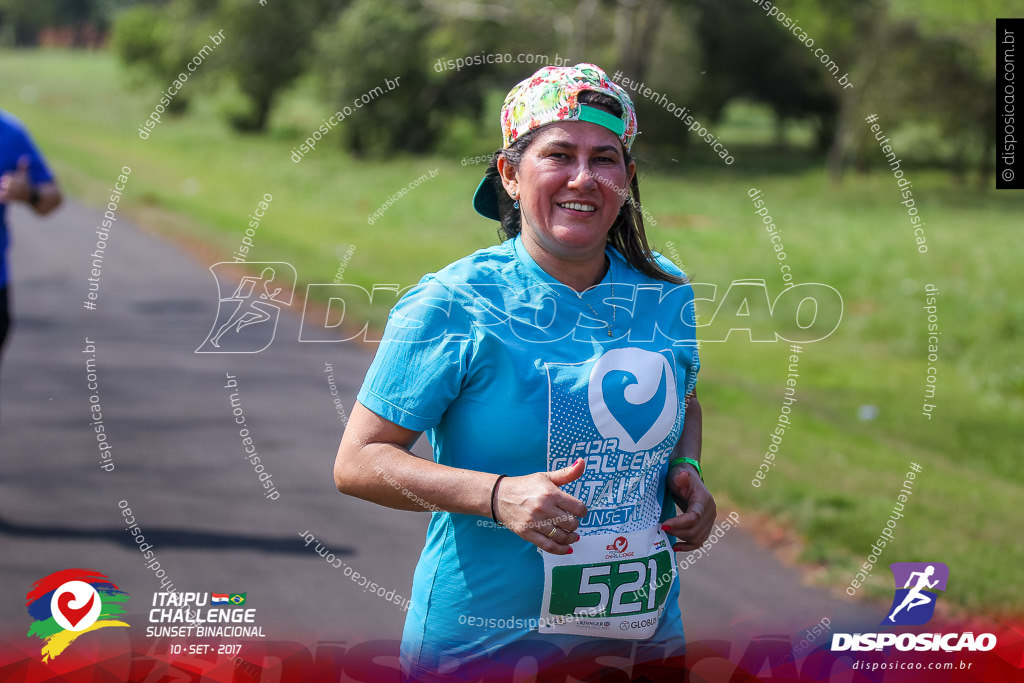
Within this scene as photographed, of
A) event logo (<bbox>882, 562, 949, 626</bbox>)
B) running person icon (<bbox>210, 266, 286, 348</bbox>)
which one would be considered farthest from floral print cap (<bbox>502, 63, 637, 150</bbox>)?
event logo (<bbox>882, 562, 949, 626</bbox>)

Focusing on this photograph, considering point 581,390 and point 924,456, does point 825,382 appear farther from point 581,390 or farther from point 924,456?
A: point 581,390

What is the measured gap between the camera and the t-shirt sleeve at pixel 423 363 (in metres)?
1.95

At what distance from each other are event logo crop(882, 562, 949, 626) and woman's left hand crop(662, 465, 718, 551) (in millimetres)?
2284

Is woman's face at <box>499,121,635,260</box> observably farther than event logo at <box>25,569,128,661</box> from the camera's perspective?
No

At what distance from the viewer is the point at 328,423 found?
636 cm

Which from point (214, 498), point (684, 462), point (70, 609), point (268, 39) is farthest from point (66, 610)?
point (268, 39)

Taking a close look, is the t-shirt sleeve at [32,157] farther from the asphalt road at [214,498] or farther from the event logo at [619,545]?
the event logo at [619,545]

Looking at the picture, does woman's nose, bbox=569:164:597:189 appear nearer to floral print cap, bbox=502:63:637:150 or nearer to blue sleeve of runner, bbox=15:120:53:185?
floral print cap, bbox=502:63:637:150

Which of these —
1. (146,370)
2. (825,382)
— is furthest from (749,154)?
(146,370)

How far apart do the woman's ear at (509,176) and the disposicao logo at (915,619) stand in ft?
7.27

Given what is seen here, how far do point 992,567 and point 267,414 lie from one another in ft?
13.7

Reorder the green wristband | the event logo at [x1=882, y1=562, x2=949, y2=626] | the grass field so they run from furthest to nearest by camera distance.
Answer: the grass field → the event logo at [x1=882, y1=562, x2=949, y2=626] → the green wristband

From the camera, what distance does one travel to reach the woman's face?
205cm

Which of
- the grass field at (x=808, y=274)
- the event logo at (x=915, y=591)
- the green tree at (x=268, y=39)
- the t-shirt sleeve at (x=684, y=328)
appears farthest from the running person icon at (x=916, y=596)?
the green tree at (x=268, y=39)
